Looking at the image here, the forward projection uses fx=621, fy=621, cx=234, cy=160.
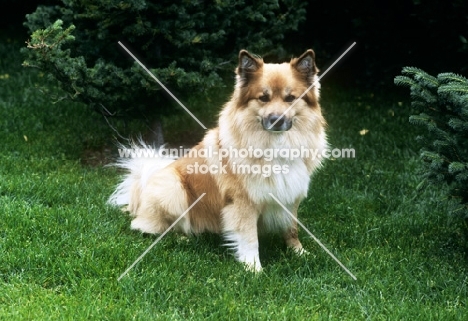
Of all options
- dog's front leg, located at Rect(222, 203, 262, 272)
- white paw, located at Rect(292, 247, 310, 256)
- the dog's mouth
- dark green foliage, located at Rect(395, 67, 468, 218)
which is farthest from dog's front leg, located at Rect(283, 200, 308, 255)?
dark green foliage, located at Rect(395, 67, 468, 218)

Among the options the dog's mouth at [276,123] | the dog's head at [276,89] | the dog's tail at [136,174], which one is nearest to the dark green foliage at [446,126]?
the dog's head at [276,89]

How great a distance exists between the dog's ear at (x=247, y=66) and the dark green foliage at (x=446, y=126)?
0.94 metres

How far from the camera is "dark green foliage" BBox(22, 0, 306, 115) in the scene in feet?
16.5

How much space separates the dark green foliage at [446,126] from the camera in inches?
146

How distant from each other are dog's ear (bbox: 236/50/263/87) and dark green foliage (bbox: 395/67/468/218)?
0.94m

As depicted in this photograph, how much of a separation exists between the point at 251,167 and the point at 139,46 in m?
1.94

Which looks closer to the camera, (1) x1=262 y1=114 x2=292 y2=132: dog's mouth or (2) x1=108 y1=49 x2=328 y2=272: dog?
(1) x1=262 y1=114 x2=292 y2=132: dog's mouth

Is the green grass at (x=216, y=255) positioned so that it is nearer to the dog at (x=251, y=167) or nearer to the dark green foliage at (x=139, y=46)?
the dog at (x=251, y=167)

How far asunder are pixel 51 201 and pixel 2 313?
163cm

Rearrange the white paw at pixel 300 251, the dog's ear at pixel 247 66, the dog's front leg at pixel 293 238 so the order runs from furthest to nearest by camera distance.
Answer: the dog's front leg at pixel 293 238
the white paw at pixel 300 251
the dog's ear at pixel 247 66

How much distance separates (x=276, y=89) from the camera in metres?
3.78

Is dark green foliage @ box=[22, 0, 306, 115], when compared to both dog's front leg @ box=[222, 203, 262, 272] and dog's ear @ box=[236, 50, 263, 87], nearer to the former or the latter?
dog's ear @ box=[236, 50, 263, 87]

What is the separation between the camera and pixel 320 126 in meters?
4.03

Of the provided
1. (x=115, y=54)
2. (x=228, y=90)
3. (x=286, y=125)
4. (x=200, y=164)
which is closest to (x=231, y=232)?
(x=200, y=164)
